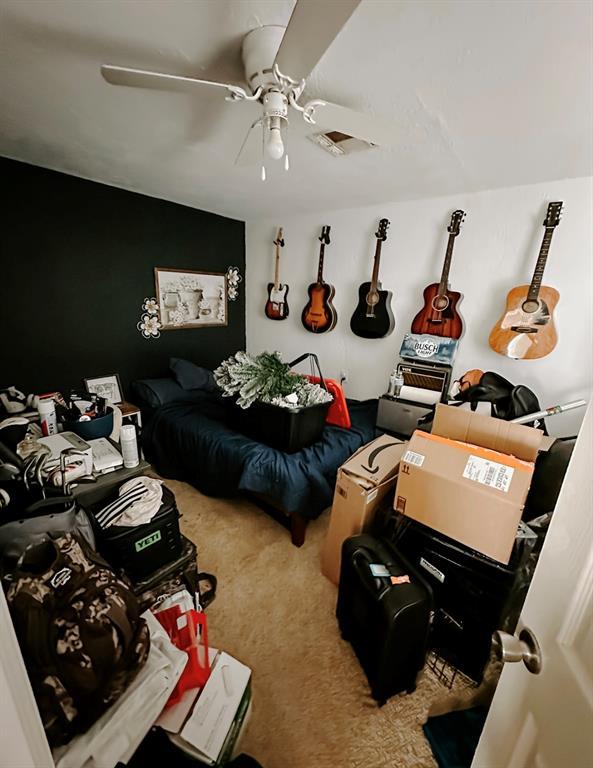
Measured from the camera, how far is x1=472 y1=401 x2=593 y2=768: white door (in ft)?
1.49

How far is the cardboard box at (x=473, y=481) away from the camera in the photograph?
1.16m

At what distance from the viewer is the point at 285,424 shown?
193 cm

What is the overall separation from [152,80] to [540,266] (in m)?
2.35

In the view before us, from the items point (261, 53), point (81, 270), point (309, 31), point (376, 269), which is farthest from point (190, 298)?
point (309, 31)

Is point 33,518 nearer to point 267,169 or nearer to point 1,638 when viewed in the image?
point 1,638

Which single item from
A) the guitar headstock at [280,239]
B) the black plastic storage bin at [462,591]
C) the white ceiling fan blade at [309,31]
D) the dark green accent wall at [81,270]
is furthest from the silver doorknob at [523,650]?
the guitar headstock at [280,239]

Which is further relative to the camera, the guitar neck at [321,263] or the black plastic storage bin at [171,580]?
the guitar neck at [321,263]

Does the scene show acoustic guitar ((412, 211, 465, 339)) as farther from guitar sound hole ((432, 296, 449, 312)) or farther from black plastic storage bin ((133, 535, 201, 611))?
black plastic storage bin ((133, 535, 201, 611))

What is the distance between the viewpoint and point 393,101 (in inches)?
50.7

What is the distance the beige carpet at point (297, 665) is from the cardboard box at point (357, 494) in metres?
0.20

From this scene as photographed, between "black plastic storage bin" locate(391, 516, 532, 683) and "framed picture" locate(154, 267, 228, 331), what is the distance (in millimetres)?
2913

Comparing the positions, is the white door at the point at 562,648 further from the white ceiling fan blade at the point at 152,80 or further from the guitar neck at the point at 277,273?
the guitar neck at the point at 277,273

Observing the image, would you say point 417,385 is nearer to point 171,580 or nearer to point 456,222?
point 456,222

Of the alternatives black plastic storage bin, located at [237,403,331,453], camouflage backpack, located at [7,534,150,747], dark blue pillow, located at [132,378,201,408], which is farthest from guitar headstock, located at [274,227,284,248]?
camouflage backpack, located at [7,534,150,747]
